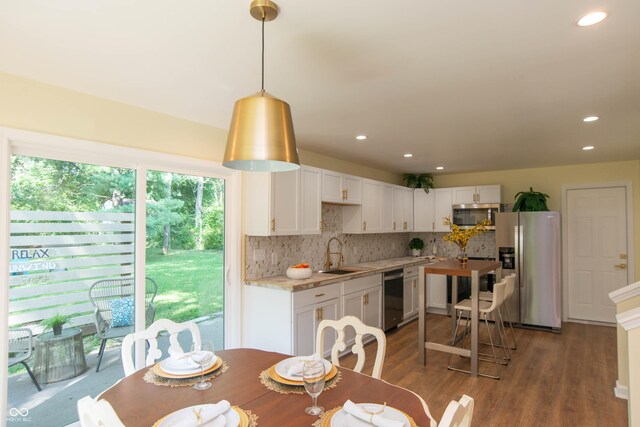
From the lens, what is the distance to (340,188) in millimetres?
4707

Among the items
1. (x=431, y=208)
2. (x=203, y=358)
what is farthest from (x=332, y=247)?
(x=203, y=358)

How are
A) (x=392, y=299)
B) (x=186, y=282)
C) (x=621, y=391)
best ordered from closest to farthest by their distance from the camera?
1. (x=621, y=391)
2. (x=186, y=282)
3. (x=392, y=299)

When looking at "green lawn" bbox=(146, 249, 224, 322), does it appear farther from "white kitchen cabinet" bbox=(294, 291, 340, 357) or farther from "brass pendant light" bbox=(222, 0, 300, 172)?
"brass pendant light" bbox=(222, 0, 300, 172)

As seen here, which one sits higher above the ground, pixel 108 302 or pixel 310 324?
pixel 108 302

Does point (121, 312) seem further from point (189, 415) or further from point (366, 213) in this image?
point (366, 213)

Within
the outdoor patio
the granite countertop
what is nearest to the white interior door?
the granite countertop

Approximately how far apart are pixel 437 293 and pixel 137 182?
15.9 ft

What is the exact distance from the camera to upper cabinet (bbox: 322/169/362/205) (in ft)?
14.6

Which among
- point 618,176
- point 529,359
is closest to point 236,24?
point 529,359

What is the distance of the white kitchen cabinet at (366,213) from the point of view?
5.12 metres

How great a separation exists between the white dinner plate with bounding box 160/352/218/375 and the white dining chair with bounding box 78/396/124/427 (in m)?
0.75

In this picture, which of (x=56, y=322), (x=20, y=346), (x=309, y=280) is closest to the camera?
(x=20, y=346)

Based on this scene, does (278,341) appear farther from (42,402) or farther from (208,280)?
(42,402)

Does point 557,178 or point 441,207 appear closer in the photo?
point 557,178
